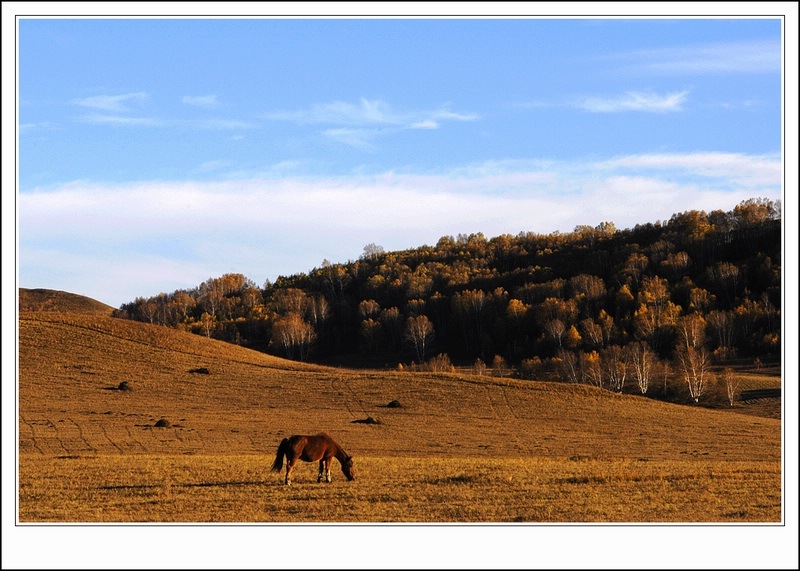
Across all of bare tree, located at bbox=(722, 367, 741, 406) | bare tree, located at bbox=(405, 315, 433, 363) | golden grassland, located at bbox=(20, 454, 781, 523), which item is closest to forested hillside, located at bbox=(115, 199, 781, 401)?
bare tree, located at bbox=(405, 315, 433, 363)

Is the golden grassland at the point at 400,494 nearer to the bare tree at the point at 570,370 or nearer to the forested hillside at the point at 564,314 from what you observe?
the bare tree at the point at 570,370

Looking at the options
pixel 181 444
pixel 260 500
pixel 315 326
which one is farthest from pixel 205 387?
pixel 315 326

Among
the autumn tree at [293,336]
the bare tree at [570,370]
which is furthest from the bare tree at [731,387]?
the autumn tree at [293,336]

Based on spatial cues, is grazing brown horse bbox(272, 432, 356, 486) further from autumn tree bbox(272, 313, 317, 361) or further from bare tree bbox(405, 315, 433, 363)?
bare tree bbox(405, 315, 433, 363)

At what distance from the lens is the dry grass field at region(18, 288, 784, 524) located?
65.6 feet

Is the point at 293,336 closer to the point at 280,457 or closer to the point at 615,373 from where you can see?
the point at 615,373

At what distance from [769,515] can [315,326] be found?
544ft

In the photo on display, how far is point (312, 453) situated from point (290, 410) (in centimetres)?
3505

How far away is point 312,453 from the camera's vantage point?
24328mm

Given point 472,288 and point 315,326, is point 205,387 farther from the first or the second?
point 472,288

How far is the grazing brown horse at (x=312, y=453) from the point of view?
79.1ft

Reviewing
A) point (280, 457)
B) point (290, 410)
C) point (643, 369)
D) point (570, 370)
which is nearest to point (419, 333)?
point (570, 370)

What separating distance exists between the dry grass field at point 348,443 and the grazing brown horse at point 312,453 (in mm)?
611

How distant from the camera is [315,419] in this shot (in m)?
54.9
